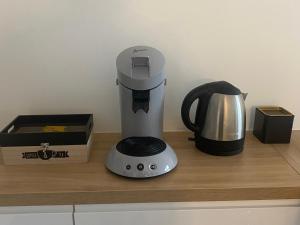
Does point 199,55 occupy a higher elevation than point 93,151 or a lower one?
higher

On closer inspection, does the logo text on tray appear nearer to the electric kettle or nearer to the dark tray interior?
the dark tray interior

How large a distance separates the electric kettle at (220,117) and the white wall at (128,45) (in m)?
0.19

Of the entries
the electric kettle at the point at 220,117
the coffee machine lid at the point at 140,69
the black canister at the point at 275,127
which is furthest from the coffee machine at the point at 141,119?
the black canister at the point at 275,127

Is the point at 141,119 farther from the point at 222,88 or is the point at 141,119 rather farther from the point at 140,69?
the point at 222,88

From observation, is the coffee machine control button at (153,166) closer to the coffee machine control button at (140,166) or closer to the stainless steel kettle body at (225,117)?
the coffee machine control button at (140,166)

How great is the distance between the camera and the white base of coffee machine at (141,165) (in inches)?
35.2

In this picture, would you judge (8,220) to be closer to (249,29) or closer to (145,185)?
(145,185)

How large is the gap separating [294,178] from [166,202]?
381 mm

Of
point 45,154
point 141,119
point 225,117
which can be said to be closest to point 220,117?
point 225,117

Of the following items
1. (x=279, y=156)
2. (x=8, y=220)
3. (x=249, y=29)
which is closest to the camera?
(x=8, y=220)

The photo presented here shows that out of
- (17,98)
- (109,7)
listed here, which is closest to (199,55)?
(109,7)

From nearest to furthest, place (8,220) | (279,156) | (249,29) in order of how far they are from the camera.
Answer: (8,220) < (279,156) < (249,29)

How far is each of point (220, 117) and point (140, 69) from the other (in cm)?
30

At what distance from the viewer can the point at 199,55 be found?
1197mm
